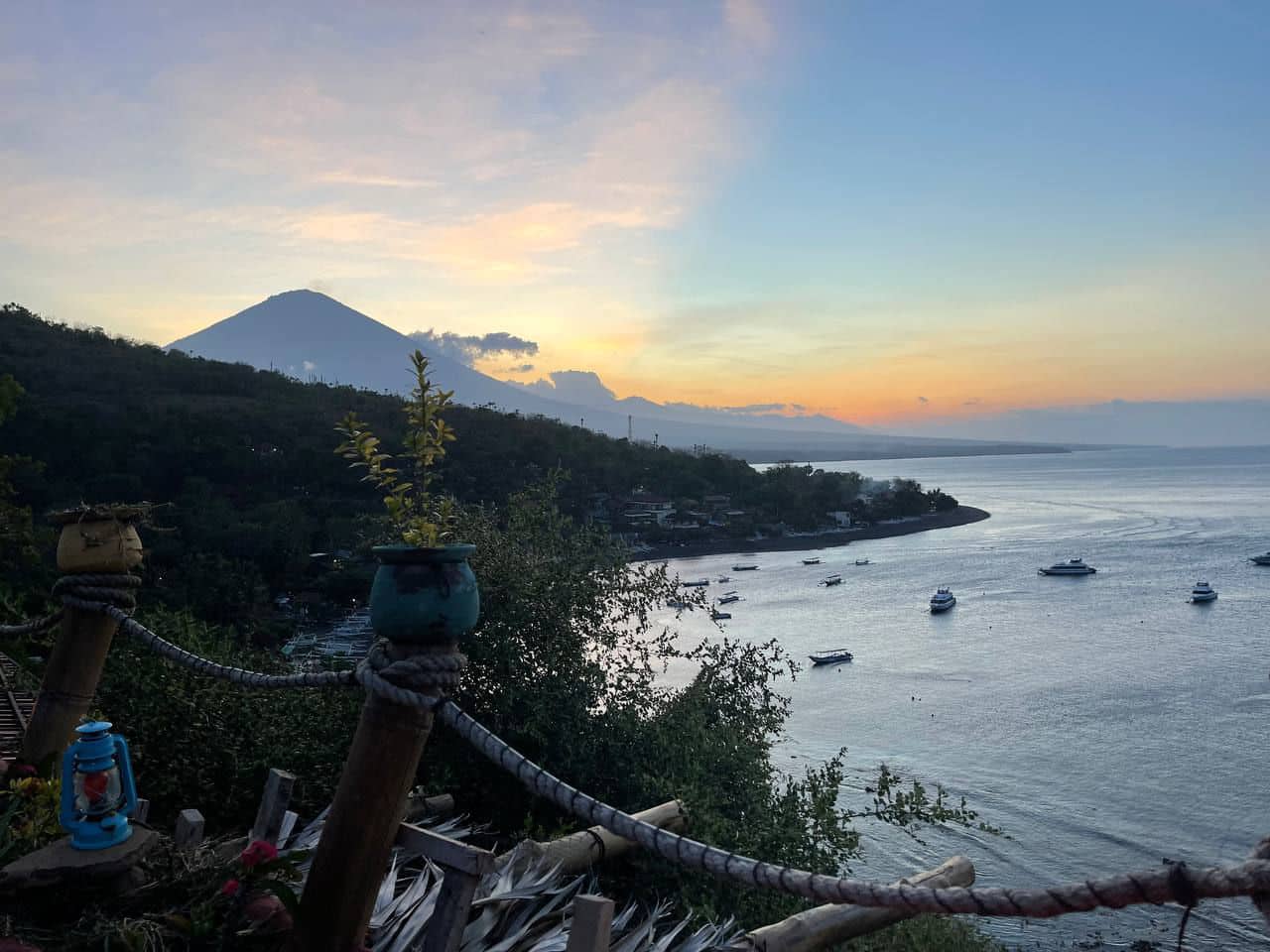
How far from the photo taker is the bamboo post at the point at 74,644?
411 centimetres

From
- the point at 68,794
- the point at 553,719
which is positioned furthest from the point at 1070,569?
the point at 68,794

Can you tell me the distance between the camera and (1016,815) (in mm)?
23672

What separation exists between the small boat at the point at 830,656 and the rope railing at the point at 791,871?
35787 mm

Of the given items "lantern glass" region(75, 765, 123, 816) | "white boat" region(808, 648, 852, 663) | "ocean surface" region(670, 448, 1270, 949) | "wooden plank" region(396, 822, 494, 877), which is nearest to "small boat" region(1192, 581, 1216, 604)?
"ocean surface" region(670, 448, 1270, 949)

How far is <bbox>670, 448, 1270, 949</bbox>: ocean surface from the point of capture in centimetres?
2136

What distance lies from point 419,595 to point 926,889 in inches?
57.7

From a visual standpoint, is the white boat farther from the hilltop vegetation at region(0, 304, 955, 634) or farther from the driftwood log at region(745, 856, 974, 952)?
the driftwood log at region(745, 856, 974, 952)

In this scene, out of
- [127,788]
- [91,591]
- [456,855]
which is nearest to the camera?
[456,855]

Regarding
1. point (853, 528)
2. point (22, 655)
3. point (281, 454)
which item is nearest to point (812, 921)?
point (22, 655)

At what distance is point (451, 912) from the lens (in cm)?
273

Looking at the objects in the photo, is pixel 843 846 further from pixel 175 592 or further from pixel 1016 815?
pixel 1016 815

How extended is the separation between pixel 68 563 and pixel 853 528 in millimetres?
83382

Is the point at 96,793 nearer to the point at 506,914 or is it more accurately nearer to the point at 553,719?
the point at 506,914

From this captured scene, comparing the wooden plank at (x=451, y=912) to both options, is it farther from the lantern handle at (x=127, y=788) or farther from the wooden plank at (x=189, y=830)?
the wooden plank at (x=189, y=830)
